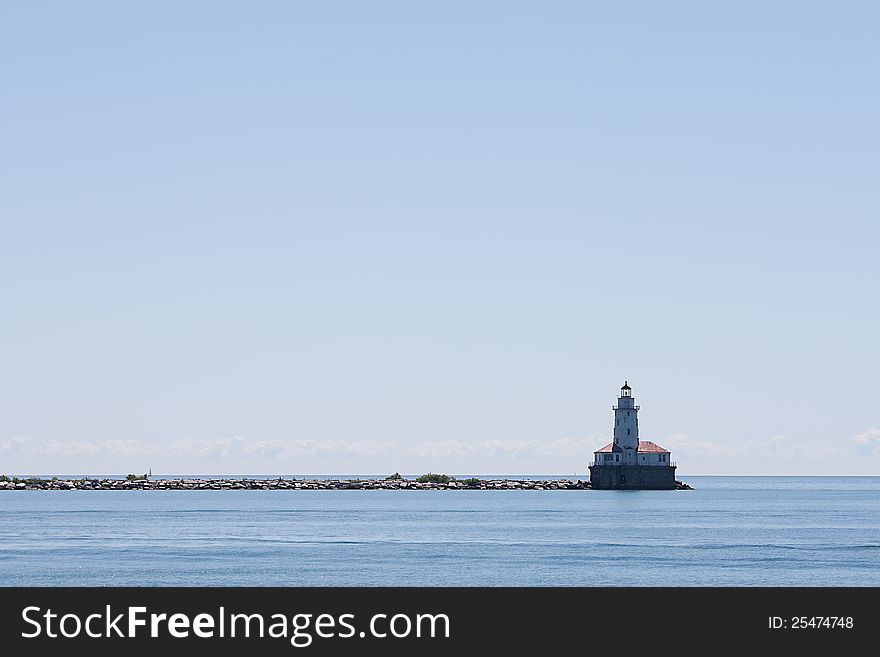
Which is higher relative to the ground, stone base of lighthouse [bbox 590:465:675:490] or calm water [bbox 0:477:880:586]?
stone base of lighthouse [bbox 590:465:675:490]

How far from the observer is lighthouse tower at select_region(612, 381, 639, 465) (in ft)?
561

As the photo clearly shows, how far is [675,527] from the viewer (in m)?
101

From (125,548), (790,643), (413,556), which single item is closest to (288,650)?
(790,643)

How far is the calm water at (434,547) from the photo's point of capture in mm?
59562

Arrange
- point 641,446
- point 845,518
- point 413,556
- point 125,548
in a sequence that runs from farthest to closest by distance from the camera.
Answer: point 641,446, point 845,518, point 125,548, point 413,556

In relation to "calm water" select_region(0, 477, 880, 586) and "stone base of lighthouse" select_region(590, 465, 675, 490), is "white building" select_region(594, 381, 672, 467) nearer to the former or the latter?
"stone base of lighthouse" select_region(590, 465, 675, 490)

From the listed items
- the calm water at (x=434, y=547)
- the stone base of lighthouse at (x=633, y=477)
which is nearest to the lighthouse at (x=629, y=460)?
the stone base of lighthouse at (x=633, y=477)

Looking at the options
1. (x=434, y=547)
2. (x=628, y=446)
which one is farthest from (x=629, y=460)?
(x=434, y=547)

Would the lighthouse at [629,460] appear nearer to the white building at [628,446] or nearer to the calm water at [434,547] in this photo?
the white building at [628,446]

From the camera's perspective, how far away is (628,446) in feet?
574

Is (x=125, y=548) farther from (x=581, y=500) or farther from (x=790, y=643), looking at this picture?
(x=581, y=500)

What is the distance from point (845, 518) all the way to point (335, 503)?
2437 inches

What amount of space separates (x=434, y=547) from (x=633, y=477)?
102 metres

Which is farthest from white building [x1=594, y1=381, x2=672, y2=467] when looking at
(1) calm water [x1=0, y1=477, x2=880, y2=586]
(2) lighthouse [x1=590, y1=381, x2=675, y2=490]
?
(1) calm water [x1=0, y1=477, x2=880, y2=586]
